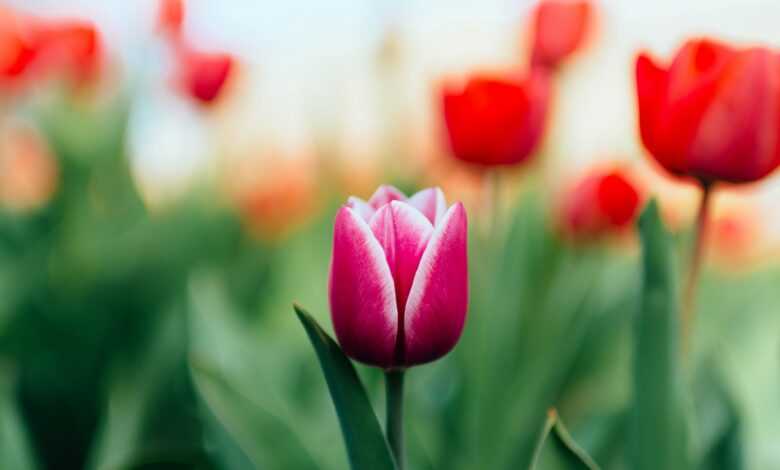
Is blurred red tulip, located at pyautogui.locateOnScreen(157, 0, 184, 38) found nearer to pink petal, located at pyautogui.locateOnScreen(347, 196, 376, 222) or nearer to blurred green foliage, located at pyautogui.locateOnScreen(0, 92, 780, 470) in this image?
blurred green foliage, located at pyautogui.locateOnScreen(0, 92, 780, 470)

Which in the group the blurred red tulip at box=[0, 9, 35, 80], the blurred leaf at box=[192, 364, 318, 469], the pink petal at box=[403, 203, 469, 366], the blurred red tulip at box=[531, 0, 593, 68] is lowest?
the blurred leaf at box=[192, 364, 318, 469]

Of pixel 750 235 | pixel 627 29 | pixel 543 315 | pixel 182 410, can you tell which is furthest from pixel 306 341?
pixel 627 29

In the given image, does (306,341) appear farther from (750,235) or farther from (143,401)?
(750,235)

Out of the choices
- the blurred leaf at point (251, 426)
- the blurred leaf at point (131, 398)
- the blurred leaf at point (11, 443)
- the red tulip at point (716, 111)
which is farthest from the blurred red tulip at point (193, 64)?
the red tulip at point (716, 111)

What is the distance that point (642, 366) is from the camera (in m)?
0.59

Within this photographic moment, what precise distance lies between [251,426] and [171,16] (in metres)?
0.79

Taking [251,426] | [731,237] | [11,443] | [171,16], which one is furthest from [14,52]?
[731,237]

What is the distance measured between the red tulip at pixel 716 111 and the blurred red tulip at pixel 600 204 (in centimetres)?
42

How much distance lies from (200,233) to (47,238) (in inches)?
8.2

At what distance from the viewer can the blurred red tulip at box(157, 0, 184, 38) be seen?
4.42 ft

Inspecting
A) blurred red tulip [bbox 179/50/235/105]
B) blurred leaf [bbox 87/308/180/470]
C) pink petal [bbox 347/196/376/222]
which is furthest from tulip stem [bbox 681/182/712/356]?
blurred red tulip [bbox 179/50/235/105]

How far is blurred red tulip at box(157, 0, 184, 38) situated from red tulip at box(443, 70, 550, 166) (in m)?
0.52

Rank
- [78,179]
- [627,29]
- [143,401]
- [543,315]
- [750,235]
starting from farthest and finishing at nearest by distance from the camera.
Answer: [627,29] < [750,235] < [78,179] < [543,315] < [143,401]

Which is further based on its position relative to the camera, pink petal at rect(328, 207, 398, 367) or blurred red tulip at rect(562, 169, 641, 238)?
blurred red tulip at rect(562, 169, 641, 238)
